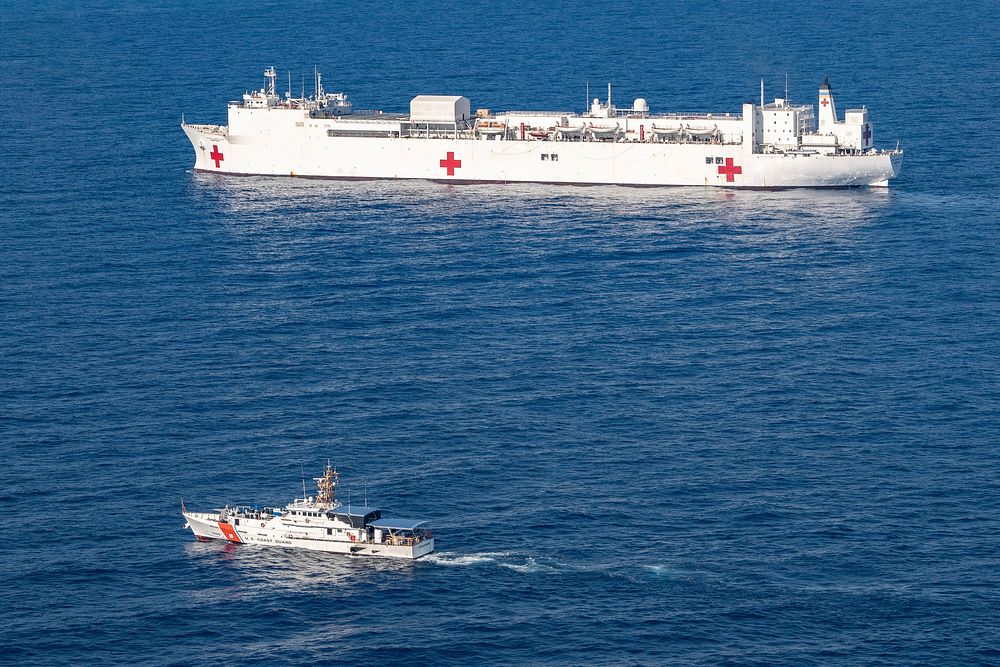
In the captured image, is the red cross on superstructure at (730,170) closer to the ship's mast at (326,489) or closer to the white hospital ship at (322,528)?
the white hospital ship at (322,528)

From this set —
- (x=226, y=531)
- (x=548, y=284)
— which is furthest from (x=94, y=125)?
(x=226, y=531)

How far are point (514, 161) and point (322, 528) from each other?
255 feet

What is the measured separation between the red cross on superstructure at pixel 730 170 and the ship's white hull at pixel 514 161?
0.08 metres

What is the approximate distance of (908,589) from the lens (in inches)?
3187

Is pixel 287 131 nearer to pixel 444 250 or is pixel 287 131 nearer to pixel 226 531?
pixel 444 250

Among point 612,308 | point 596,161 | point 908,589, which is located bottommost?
point 908,589

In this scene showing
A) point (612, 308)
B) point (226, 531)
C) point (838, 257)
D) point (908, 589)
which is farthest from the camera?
point (838, 257)

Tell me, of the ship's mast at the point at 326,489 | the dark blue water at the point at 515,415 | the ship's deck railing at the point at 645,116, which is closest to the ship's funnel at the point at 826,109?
the ship's deck railing at the point at 645,116

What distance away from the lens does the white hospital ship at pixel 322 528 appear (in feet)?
277

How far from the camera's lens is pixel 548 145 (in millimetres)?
157750

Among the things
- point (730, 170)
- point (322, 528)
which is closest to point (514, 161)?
point (730, 170)

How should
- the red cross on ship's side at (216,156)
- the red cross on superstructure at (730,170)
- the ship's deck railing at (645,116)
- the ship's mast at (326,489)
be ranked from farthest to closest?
1. the red cross on ship's side at (216,156)
2. the ship's deck railing at (645,116)
3. the red cross on superstructure at (730,170)
4. the ship's mast at (326,489)

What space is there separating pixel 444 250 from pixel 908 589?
6110 cm

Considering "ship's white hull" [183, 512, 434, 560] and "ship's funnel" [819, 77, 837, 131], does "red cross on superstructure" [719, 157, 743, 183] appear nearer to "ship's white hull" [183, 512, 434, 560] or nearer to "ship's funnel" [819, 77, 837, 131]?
"ship's funnel" [819, 77, 837, 131]
